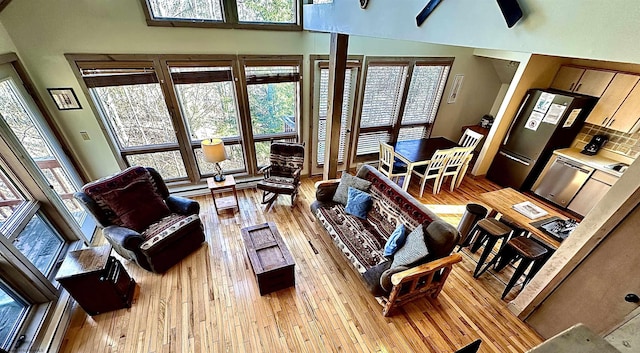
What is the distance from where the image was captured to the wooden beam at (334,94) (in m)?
2.87

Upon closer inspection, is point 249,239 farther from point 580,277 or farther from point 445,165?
point 445,165

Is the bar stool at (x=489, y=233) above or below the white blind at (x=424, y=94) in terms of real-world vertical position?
below

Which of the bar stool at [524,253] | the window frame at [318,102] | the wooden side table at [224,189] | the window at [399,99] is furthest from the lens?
the window at [399,99]

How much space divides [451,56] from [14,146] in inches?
232

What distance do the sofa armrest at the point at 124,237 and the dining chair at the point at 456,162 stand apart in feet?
14.3

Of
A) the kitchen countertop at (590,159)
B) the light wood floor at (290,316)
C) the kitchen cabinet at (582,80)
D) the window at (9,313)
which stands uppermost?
the kitchen cabinet at (582,80)

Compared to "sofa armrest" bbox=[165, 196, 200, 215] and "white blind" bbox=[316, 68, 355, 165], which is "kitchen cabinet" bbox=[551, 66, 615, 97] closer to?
"white blind" bbox=[316, 68, 355, 165]

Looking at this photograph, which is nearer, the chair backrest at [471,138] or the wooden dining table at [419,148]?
the wooden dining table at [419,148]

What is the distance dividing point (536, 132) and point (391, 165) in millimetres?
2325

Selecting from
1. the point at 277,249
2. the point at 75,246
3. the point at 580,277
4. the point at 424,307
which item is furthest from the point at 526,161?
the point at 75,246

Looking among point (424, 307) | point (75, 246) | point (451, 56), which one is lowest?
point (424, 307)

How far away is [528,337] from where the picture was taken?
228 centimetres

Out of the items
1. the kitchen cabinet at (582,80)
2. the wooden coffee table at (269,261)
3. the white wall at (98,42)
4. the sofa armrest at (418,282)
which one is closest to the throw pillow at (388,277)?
the sofa armrest at (418,282)

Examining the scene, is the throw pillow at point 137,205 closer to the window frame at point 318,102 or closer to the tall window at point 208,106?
the tall window at point 208,106
